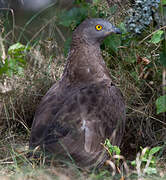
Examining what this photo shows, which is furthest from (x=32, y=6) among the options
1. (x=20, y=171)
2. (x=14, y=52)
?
(x=20, y=171)

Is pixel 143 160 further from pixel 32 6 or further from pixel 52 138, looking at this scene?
pixel 32 6

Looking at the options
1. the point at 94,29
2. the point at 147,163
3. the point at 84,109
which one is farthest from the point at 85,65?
the point at 147,163

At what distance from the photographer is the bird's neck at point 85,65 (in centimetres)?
394

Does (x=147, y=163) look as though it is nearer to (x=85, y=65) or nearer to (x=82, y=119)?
(x=82, y=119)

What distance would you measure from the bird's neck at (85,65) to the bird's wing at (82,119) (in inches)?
8.3

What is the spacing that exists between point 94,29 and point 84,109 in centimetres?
96

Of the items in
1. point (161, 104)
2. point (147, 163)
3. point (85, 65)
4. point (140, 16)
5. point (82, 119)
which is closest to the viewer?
point (147, 163)

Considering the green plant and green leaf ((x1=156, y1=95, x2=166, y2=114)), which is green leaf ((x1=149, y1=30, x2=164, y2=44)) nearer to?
green leaf ((x1=156, y1=95, x2=166, y2=114))

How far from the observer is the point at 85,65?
4012mm

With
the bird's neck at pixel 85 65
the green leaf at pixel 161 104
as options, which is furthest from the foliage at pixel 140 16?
the green leaf at pixel 161 104

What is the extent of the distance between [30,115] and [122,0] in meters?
1.62

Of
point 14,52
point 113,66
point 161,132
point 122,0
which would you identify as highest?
point 122,0

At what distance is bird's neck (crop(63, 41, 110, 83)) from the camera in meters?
3.94

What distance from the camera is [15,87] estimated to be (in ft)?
14.9
